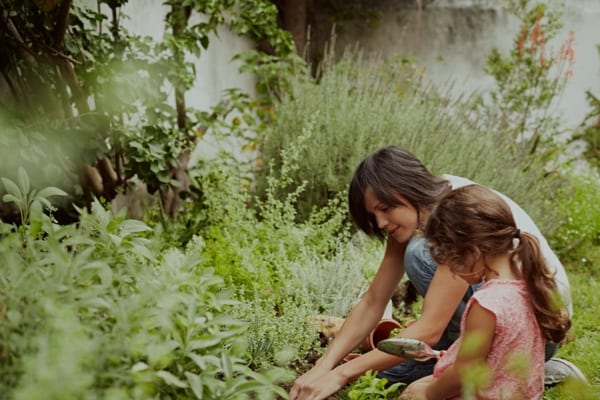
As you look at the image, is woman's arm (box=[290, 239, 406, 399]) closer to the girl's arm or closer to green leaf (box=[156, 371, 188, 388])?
the girl's arm

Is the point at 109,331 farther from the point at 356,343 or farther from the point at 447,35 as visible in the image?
the point at 447,35

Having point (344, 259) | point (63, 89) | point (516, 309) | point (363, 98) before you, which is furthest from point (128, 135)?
point (516, 309)

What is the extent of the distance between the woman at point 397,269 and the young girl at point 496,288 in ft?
0.74

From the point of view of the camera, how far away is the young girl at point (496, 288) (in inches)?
83.0

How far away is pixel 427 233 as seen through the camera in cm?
225

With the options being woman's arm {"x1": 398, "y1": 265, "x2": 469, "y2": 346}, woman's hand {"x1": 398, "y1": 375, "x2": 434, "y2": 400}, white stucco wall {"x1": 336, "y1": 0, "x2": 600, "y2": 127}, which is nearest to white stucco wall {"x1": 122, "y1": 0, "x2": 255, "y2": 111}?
white stucco wall {"x1": 336, "y1": 0, "x2": 600, "y2": 127}

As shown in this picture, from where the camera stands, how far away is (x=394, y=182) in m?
2.60

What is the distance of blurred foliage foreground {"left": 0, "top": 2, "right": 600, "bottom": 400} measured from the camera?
4.61ft

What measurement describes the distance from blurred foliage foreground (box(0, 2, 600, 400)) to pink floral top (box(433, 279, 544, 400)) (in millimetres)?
147

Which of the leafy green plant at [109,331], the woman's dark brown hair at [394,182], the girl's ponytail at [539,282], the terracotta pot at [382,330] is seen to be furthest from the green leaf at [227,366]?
the terracotta pot at [382,330]

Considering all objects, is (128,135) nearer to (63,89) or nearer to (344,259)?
(63,89)

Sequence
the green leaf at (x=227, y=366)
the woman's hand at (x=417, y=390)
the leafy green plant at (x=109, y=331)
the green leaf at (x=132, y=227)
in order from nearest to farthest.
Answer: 1. the leafy green plant at (x=109, y=331)
2. the green leaf at (x=227, y=366)
3. the green leaf at (x=132, y=227)
4. the woman's hand at (x=417, y=390)

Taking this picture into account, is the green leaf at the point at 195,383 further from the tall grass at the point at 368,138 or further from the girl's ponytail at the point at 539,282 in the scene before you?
the tall grass at the point at 368,138

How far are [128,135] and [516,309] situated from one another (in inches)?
85.0
